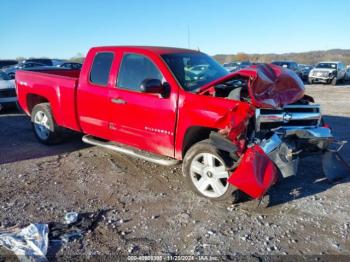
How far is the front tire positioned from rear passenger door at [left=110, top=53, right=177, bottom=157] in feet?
1.38

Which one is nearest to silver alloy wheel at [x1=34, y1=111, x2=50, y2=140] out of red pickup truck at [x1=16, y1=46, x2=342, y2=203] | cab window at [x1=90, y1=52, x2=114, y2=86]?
red pickup truck at [x1=16, y1=46, x2=342, y2=203]

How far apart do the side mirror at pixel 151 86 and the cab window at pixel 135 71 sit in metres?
0.29

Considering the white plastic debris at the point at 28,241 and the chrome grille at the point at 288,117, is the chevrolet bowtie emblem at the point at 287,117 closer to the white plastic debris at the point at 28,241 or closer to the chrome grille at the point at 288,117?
the chrome grille at the point at 288,117

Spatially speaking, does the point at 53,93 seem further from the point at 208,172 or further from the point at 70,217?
the point at 208,172

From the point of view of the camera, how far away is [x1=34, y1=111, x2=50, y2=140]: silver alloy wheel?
6839mm

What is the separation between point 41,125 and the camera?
695 centimetres

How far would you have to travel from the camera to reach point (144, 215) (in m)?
4.11

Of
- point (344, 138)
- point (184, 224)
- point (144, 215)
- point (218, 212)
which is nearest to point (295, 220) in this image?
point (218, 212)

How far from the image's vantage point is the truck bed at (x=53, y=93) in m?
6.10

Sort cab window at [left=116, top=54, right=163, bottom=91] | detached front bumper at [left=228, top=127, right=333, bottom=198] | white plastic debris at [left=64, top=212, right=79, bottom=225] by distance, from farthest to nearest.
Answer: cab window at [left=116, top=54, right=163, bottom=91]
detached front bumper at [left=228, top=127, right=333, bottom=198]
white plastic debris at [left=64, top=212, right=79, bottom=225]

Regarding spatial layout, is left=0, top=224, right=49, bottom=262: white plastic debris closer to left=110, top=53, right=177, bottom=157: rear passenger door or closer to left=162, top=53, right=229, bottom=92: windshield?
left=110, top=53, right=177, bottom=157: rear passenger door

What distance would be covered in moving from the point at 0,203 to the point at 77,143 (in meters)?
2.84

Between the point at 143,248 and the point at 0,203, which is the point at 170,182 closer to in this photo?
the point at 143,248

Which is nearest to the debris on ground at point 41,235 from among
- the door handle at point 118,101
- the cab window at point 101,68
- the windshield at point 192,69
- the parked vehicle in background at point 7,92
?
the door handle at point 118,101
